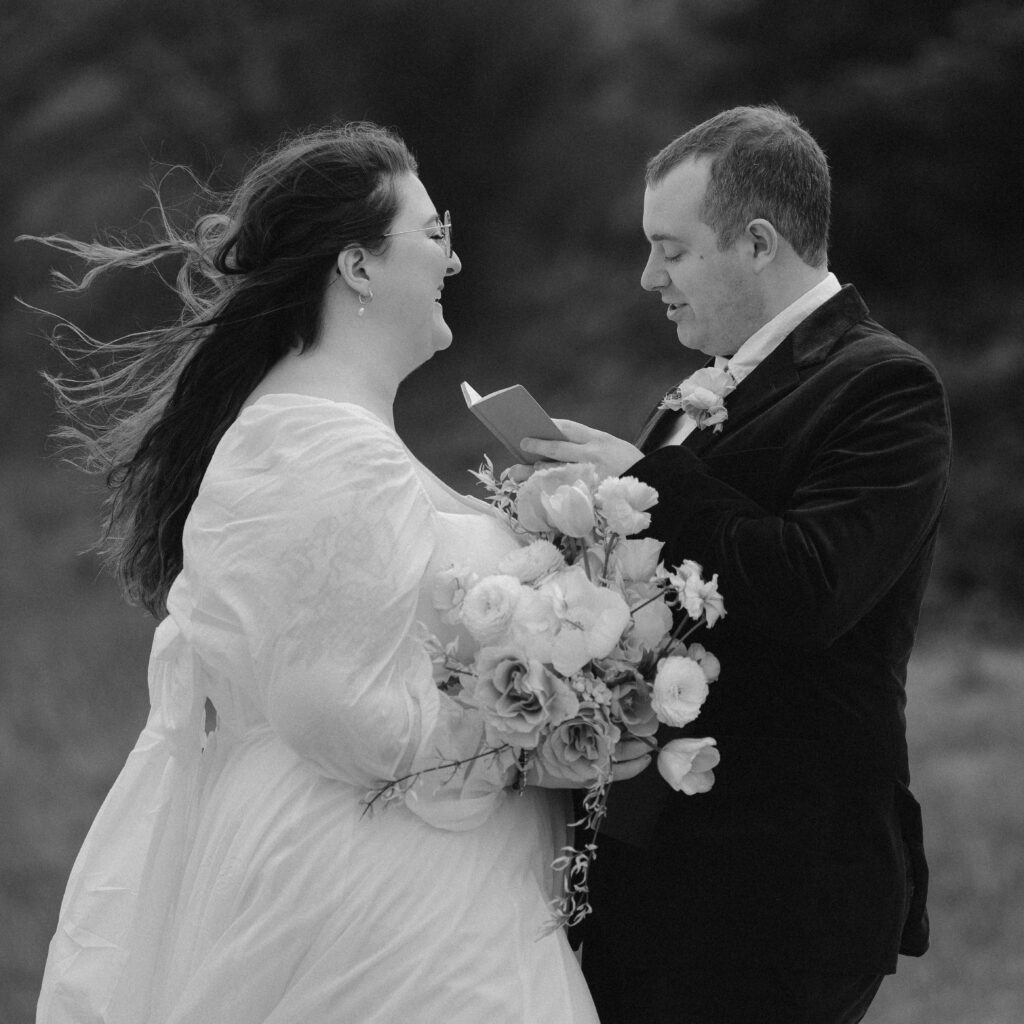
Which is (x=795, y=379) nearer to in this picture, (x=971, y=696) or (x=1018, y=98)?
(x=971, y=696)

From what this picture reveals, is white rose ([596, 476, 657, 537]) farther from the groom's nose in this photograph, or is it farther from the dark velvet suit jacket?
the groom's nose

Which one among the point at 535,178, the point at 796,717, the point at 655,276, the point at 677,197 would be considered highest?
the point at 677,197

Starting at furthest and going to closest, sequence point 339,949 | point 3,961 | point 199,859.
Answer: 1. point 3,961
2. point 199,859
3. point 339,949

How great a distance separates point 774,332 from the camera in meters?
2.76

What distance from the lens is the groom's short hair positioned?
274 centimetres

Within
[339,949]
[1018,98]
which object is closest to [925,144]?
[1018,98]

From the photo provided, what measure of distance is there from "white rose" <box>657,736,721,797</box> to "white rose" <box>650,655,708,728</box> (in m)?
0.07

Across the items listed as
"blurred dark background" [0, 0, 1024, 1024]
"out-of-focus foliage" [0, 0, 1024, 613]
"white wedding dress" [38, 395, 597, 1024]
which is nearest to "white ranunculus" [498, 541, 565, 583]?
"white wedding dress" [38, 395, 597, 1024]

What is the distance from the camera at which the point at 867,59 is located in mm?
10125

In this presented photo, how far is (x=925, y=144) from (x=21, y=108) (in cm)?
602

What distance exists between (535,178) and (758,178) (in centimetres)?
777

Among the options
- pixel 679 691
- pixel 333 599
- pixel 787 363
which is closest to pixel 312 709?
pixel 333 599

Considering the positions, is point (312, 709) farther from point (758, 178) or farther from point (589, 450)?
point (758, 178)

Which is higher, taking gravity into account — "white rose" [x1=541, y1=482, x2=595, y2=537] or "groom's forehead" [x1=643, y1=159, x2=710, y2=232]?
"groom's forehead" [x1=643, y1=159, x2=710, y2=232]
